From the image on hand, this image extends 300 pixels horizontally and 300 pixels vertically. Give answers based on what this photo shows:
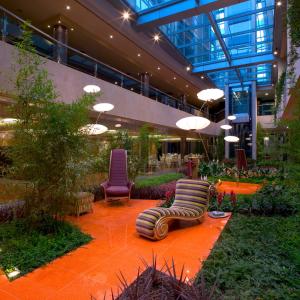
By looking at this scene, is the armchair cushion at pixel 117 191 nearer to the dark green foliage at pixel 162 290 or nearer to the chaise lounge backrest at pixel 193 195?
the chaise lounge backrest at pixel 193 195

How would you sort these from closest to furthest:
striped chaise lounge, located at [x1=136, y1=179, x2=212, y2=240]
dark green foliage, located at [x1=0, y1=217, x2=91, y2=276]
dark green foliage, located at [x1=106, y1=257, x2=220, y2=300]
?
dark green foliage, located at [x1=106, y1=257, x2=220, y2=300]
dark green foliage, located at [x1=0, y1=217, x2=91, y2=276]
striped chaise lounge, located at [x1=136, y1=179, x2=212, y2=240]

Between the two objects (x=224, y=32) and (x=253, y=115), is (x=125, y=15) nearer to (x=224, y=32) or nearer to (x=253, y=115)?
(x=224, y=32)

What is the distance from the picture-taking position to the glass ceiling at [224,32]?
1045 centimetres

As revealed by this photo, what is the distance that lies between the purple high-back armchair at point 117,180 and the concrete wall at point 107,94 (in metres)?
2.33

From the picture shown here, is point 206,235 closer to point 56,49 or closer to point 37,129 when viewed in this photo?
point 37,129

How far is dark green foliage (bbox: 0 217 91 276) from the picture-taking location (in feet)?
10.1

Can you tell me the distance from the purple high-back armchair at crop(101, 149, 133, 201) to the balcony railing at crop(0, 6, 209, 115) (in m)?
3.26

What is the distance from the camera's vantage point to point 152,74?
52.3ft

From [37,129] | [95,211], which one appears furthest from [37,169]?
[95,211]

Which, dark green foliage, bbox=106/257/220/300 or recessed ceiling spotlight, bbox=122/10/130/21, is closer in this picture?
dark green foliage, bbox=106/257/220/300

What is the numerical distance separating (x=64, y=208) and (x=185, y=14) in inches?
330

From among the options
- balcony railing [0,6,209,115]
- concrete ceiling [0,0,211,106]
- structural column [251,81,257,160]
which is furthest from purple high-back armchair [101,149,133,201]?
structural column [251,81,257,160]

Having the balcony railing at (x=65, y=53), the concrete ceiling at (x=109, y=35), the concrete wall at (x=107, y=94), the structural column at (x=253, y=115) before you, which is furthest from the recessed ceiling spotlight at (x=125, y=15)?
the structural column at (x=253, y=115)

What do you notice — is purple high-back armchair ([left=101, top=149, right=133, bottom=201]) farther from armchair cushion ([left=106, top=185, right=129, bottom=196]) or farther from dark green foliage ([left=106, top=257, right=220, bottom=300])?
dark green foliage ([left=106, top=257, right=220, bottom=300])
